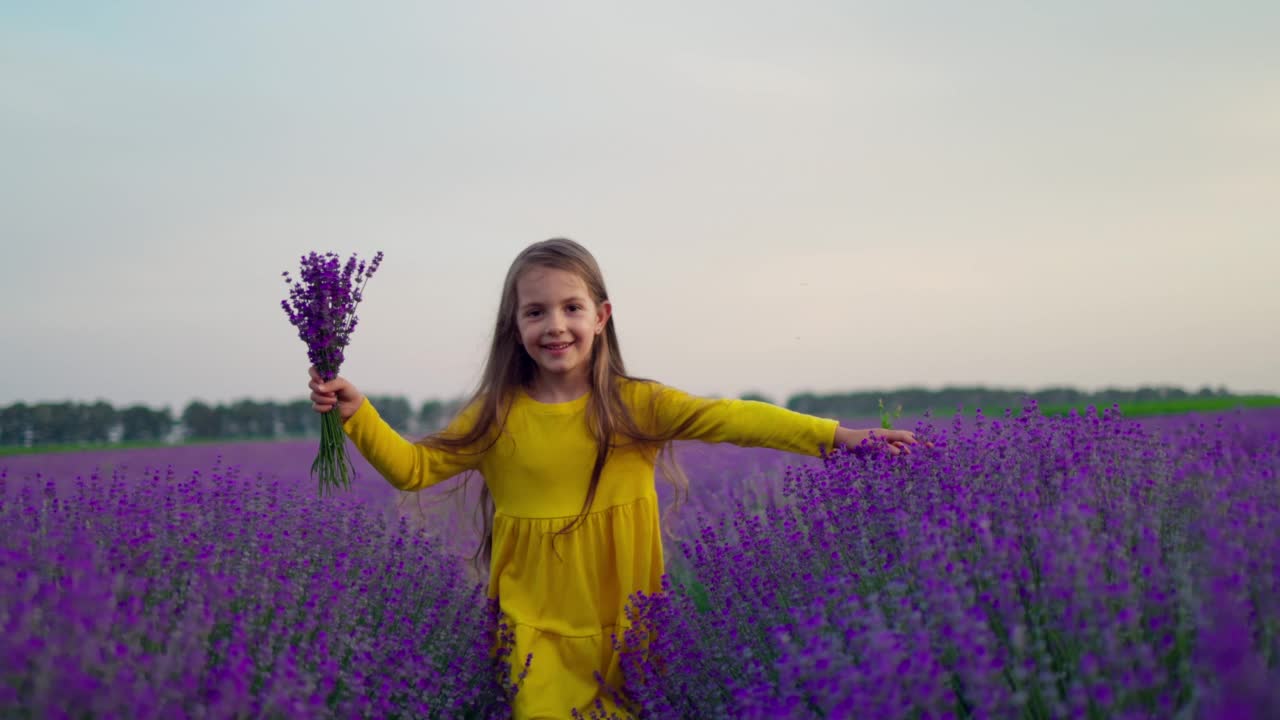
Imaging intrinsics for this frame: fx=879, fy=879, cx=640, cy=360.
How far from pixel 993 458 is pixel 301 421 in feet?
43.3

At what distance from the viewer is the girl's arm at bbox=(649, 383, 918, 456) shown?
108 inches

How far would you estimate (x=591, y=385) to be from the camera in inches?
118

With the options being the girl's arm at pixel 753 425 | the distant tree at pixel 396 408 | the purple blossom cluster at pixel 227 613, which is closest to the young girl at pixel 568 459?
the girl's arm at pixel 753 425

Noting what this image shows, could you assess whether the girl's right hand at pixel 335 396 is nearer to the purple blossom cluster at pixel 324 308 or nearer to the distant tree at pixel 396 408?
the purple blossom cluster at pixel 324 308

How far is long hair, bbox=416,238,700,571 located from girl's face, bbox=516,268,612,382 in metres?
0.05

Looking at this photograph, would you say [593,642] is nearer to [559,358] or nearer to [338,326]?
[559,358]

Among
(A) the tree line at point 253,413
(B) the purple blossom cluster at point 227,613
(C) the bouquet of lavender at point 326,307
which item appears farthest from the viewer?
(A) the tree line at point 253,413

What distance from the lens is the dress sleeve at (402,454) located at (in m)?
2.66

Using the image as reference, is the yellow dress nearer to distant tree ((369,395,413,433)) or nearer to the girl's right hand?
the girl's right hand

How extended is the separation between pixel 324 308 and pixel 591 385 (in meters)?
0.91

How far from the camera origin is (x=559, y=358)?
280 centimetres

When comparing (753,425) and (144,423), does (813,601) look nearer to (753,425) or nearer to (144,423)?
(753,425)

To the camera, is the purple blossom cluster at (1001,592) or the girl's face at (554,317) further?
the girl's face at (554,317)

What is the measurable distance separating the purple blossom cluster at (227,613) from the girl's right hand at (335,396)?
0.38 m
